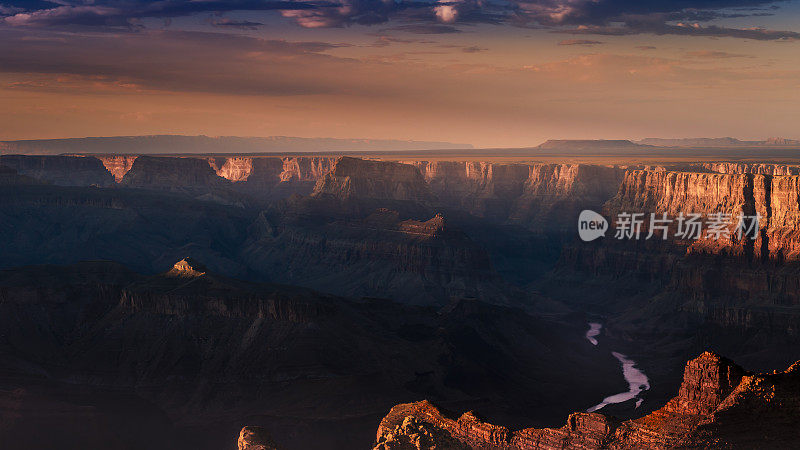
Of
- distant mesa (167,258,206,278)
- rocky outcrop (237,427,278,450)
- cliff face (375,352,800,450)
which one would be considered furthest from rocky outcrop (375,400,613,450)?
distant mesa (167,258,206,278)

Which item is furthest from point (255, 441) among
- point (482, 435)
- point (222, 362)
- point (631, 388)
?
point (631, 388)

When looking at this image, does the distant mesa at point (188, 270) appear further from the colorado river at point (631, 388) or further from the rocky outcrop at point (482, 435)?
the rocky outcrop at point (482, 435)

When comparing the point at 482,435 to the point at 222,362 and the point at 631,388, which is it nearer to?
the point at 222,362

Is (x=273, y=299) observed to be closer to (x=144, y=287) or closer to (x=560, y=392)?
(x=144, y=287)

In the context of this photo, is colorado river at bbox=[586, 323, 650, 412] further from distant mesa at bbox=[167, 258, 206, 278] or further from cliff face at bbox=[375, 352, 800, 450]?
cliff face at bbox=[375, 352, 800, 450]

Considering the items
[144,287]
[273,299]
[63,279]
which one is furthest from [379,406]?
[63,279]
